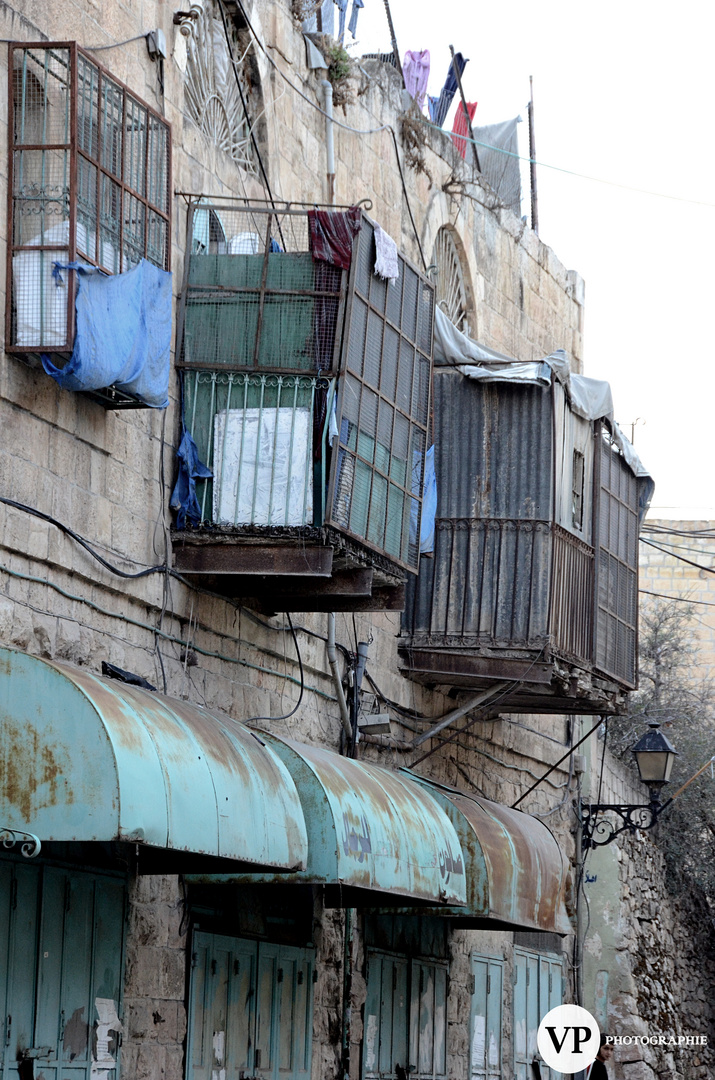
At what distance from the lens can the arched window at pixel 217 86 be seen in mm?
10227

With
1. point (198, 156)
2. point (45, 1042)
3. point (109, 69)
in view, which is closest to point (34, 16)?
point (109, 69)

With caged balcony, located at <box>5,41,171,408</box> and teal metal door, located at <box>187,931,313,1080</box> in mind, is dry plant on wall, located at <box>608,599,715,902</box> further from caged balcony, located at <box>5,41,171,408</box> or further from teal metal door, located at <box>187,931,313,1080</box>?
caged balcony, located at <box>5,41,171,408</box>

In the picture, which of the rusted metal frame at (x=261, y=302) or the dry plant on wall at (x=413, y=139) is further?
the dry plant on wall at (x=413, y=139)

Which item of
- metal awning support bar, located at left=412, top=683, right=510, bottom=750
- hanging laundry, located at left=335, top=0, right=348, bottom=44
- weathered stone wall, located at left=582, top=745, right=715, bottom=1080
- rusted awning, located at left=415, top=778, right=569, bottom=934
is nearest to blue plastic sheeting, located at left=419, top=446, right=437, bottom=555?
metal awning support bar, located at left=412, top=683, right=510, bottom=750

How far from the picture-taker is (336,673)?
1127cm

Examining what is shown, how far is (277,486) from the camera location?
9.34 meters

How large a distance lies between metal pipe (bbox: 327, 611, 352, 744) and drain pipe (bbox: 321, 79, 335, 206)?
129 inches

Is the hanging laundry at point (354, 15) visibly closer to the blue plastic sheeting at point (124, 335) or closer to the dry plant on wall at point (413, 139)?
the dry plant on wall at point (413, 139)

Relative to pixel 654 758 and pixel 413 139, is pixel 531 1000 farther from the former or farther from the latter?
pixel 413 139

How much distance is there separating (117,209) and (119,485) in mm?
1523

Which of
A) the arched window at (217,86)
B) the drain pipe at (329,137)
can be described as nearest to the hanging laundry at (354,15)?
the drain pipe at (329,137)

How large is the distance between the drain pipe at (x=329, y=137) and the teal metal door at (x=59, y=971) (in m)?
5.78

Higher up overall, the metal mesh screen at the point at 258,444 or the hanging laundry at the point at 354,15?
the hanging laundry at the point at 354,15

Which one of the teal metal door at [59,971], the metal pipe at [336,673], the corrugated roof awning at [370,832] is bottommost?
the teal metal door at [59,971]
